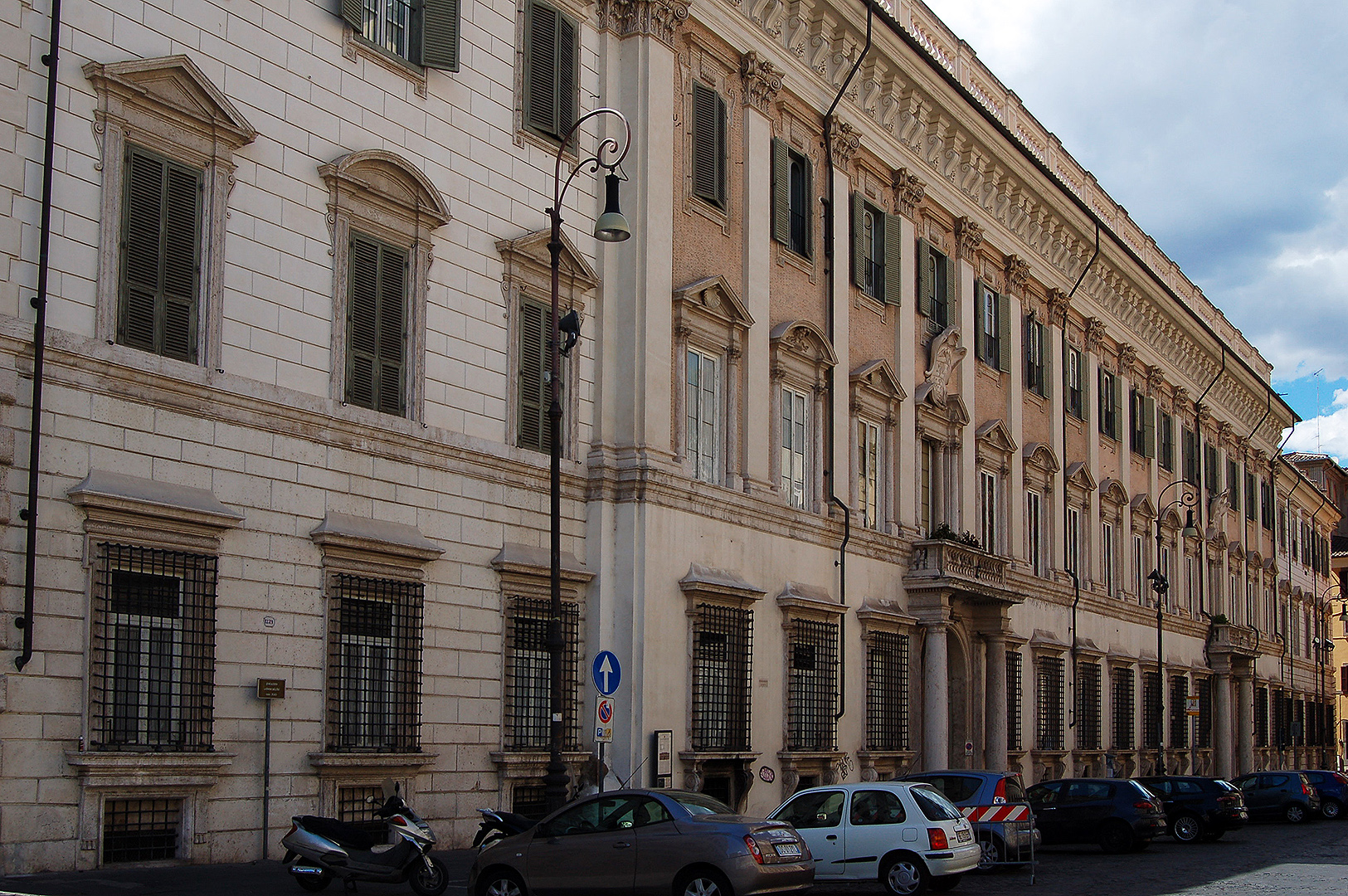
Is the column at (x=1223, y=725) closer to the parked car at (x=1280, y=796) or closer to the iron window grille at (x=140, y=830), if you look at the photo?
the parked car at (x=1280, y=796)

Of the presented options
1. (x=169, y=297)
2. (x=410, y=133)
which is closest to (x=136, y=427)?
(x=169, y=297)

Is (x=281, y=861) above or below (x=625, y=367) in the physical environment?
below

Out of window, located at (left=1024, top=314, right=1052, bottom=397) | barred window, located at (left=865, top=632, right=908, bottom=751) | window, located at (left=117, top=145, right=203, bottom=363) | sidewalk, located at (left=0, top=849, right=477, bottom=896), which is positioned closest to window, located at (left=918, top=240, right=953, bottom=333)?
window, located at (left=1024, top=314, right=1052, bottom=397)

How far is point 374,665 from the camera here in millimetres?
19969

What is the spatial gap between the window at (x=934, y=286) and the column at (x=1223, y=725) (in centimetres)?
2668

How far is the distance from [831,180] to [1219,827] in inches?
594

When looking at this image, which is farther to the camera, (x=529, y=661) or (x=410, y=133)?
(x=529, y=661)

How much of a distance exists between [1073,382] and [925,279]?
1156 centimetres

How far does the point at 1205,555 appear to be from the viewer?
5712 cm

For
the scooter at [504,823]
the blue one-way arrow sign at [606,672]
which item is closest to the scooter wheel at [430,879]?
the scooter at [504,823]

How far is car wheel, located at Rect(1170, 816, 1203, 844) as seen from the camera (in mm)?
30750

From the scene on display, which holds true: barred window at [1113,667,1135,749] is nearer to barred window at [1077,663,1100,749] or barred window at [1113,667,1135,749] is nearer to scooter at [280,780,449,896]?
barred window at [1077,663,1100,749]

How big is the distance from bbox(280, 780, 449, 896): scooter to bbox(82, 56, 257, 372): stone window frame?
5.47 meters

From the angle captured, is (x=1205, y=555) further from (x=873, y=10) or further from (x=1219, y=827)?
(x=873, y=10)
